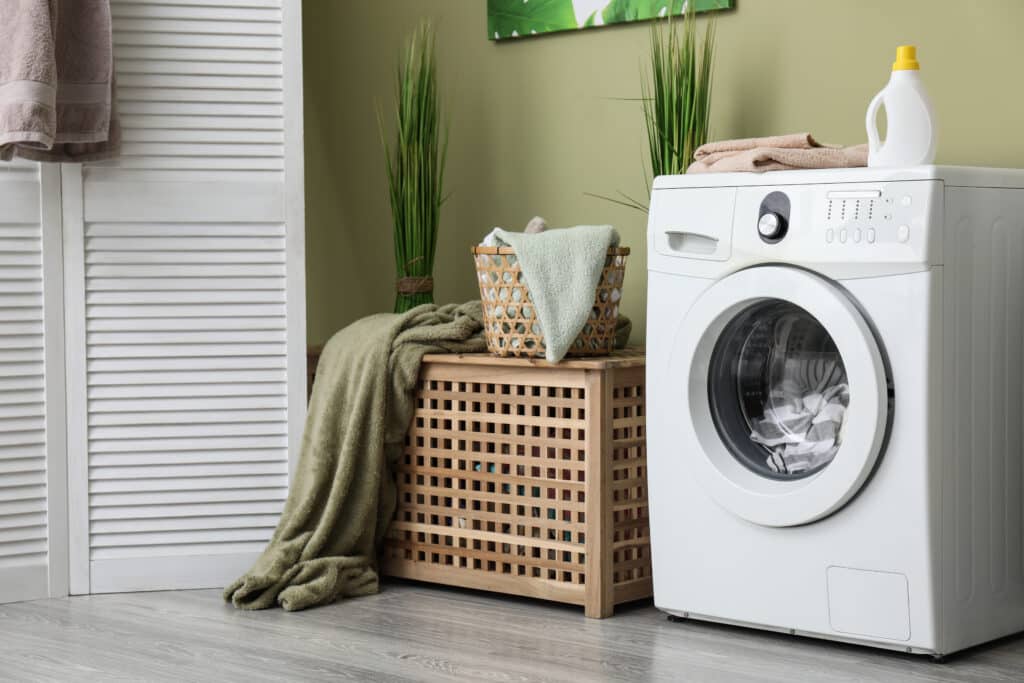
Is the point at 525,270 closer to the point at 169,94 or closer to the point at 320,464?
the point at 320,464

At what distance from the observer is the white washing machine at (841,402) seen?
6.39 feet

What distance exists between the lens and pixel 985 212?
200 centimetres

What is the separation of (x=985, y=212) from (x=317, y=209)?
1.96 m

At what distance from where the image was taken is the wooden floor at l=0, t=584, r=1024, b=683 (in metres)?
1.96

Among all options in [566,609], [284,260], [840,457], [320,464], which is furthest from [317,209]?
[840,457]

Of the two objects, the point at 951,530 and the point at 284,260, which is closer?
the point at 951,530

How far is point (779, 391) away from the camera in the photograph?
215 centimetres

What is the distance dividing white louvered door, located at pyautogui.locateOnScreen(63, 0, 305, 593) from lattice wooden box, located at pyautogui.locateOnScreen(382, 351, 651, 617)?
30cm

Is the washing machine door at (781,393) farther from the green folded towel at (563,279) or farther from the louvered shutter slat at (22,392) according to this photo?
the louvered shutter slat at (22,392)

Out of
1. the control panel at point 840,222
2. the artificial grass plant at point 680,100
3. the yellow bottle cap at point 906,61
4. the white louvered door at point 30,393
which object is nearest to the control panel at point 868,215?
the control panel at point 840,222

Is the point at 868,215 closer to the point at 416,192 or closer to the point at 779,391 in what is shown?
the point at 779,391

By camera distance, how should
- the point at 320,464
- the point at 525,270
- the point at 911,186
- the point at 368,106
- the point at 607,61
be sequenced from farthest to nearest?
1. the point at 368,106
2. the point at 607,61
3. the point at 320,464
4. the point at 525,270
5. the point at 911,186

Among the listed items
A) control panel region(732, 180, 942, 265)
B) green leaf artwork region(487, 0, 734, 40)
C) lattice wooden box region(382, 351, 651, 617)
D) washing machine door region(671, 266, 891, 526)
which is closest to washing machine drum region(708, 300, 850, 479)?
washing machine door region(671, 266, 891, 526)

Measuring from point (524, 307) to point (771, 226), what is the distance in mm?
529
